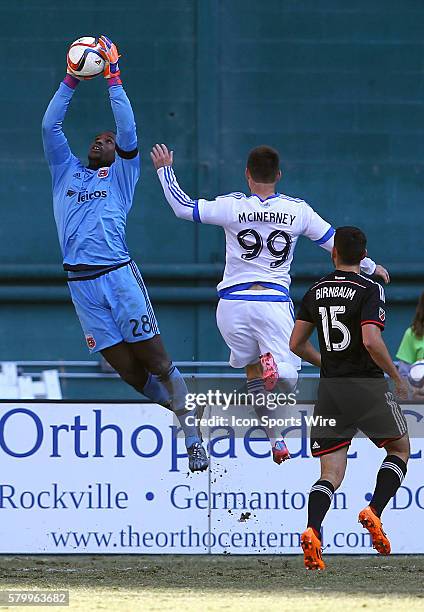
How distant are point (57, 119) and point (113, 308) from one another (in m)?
1.39

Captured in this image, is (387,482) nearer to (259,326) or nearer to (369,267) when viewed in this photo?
(259,326)

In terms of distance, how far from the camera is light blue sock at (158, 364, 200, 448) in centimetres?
948

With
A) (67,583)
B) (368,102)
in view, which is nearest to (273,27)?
(368,102)

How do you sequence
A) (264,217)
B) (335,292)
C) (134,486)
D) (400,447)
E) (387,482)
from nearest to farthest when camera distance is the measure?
(335,292) → (387,482) → (400,447) → (264,217) → (134,486)

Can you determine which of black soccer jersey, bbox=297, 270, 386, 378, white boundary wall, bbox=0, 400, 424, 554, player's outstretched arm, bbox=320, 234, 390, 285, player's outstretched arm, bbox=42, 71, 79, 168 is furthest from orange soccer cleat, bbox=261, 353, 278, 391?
player's outstretched arm, bbox=42, 71, 79, 168

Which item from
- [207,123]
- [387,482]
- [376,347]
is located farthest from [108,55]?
[207,123]

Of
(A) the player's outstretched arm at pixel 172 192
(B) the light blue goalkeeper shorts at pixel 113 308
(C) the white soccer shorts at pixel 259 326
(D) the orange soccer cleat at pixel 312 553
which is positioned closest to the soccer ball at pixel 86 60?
(A) the player's outstretched arm at pixel 172 192

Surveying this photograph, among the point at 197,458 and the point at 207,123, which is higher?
the point at 207,123

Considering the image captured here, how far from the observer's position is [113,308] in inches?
368

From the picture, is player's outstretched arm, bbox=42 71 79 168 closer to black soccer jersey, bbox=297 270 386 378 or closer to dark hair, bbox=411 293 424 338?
black soccer jersey, bbox=297 270 386 378

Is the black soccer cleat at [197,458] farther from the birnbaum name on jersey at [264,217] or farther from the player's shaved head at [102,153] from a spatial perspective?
the player's shaved head at [102,153]

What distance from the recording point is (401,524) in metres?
10.8

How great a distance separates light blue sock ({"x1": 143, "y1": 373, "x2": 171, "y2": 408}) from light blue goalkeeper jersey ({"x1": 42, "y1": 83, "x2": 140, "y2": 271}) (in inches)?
35.2

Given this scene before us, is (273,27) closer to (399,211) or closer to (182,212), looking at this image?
(399,211)
